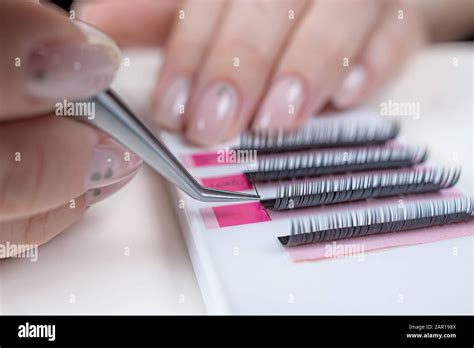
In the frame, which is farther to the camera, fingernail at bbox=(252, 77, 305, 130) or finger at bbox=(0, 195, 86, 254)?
fingernail at bbox=(252, 77, 305, 130)

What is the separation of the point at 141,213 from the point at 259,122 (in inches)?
6.5

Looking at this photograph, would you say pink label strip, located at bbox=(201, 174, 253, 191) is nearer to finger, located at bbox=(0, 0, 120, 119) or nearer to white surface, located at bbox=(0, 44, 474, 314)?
white surface, located at bbox=(0, 44, 474, 314)

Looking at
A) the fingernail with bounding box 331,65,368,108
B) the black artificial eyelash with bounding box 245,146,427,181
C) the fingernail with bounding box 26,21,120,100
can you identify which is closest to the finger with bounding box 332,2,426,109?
the fingernail with bounding box 331,65,368,108

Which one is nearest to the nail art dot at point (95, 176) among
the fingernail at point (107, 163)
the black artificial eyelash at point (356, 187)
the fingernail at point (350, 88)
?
the fingernail at point (107, 163)

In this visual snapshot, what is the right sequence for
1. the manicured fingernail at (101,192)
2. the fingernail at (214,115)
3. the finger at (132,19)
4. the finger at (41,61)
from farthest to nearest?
the finger at (132,19)
the fingernail at (214,115)
the manicured fingernail at (101,192)
the finger at (41,61)

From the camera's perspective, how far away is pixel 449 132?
52cm

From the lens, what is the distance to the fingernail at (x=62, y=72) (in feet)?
0.90

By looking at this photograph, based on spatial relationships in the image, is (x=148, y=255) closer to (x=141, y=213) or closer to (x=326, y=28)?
(x=141, y=213)

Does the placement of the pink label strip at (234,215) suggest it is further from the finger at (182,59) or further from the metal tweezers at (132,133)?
the finger at (182,59)

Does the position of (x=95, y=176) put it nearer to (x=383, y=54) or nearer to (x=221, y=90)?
(x=221, y=90)

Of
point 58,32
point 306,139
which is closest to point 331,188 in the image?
point 306,139

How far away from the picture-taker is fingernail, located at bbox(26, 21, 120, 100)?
0.27m

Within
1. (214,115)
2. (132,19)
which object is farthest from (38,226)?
(132,19)

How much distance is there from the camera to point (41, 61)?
0.27 meters
